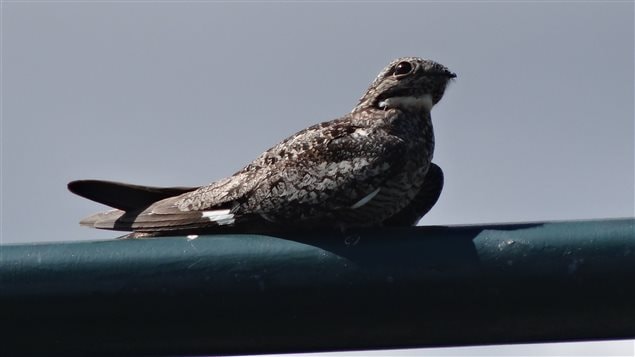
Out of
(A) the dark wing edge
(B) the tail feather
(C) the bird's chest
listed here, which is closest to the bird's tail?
(B) the tail feather

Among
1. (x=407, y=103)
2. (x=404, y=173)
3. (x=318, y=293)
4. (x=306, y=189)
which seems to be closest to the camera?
(x=318, y=293)

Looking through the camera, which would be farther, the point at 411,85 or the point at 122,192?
the point at 411,85

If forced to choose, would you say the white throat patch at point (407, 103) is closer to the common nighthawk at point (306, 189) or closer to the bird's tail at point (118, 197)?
the common nighthawk at point (306, 189)

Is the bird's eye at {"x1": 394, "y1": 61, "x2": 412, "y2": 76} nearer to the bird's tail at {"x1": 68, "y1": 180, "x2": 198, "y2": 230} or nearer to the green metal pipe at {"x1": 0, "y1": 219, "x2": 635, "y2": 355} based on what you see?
the bird's tail at {"x1": 68, "y1": 180, "x2": 198, "y2": 230}

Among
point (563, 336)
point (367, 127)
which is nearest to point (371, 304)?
point (563, 336)

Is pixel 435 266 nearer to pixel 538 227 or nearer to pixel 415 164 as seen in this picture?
pixel 538 227

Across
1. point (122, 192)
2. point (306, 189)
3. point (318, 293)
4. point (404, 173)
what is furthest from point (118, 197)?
point (318, 293)

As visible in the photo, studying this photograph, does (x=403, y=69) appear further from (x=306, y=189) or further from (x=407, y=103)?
(x=306, y=189)
